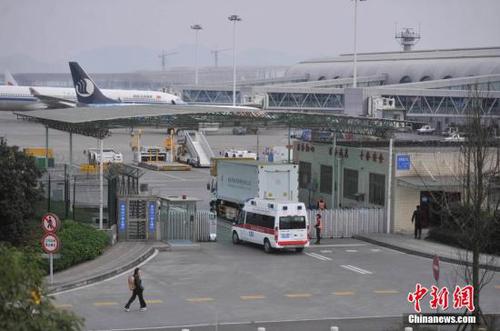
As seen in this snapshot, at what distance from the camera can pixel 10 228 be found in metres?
29.1

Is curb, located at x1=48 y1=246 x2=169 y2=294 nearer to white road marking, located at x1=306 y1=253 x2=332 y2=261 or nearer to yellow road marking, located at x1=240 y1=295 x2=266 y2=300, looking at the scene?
yellow road marking, located at x1=240 y1=295 x2=266 y2=300

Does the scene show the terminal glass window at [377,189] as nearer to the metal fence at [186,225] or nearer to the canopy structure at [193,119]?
the canopy structure at [193,119]

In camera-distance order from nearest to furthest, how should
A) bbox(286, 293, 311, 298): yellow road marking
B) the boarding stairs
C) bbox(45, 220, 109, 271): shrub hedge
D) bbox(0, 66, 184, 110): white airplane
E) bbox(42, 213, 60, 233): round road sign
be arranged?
bbox(42, 213, 60, 233): round road sign, bbox(286, 293, 311, 298): yellow road marking, bbox(45, 220, 109, 271): shrub hedge, the boarding stairs, bbox(0, 66, 184, 110): white airplane

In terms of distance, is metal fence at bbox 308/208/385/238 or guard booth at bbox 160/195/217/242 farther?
metal fence at bbox 308/208/385/238

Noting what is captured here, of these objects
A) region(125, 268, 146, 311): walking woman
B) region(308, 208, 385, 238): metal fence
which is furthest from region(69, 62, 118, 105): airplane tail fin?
region(125, 268, 146, 311): walking woman

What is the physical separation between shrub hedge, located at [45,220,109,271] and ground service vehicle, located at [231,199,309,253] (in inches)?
221

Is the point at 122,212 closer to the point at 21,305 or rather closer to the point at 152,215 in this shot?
the point at 152,215

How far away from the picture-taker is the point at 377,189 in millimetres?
40125

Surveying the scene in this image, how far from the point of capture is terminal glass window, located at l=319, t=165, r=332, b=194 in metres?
44.7

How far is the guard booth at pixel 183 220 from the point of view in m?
34.9

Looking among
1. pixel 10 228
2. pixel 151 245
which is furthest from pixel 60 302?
pixel 151 245

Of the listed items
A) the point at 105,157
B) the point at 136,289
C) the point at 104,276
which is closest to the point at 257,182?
the point at 104,276

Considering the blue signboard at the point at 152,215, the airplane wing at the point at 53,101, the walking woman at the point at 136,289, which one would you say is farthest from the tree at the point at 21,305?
the airplane wing at the point at 53,101

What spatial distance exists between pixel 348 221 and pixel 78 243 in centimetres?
1245
